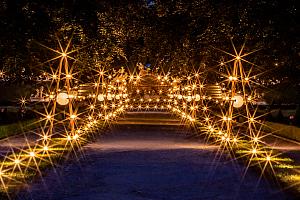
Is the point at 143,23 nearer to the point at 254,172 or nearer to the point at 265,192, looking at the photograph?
the point at 254,172

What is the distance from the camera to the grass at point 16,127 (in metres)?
30.0

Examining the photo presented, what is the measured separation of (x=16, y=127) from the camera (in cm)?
Result: 3300

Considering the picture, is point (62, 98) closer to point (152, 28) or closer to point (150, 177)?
point (150, 177)

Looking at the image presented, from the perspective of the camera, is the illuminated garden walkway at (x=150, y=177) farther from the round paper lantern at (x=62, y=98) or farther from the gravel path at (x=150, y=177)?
the round paper lantern at (x=62, y=98)

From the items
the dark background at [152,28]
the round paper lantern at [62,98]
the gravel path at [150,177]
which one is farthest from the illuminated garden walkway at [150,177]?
the dark background at [152,28]

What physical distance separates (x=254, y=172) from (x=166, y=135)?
1478 centimetres

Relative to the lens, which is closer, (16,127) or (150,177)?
(150,177)

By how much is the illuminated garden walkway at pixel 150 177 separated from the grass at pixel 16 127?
6.22m

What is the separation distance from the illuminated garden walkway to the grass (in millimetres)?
6224

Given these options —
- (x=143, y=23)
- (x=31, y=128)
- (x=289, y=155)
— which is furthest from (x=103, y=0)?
(x=31, y=128)

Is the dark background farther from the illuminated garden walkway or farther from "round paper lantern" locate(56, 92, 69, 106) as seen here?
the illuminated garden walkway

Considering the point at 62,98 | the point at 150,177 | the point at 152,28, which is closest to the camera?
the point at 150,177

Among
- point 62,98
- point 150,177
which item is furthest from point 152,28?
point 150,177

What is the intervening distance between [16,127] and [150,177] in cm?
1824
